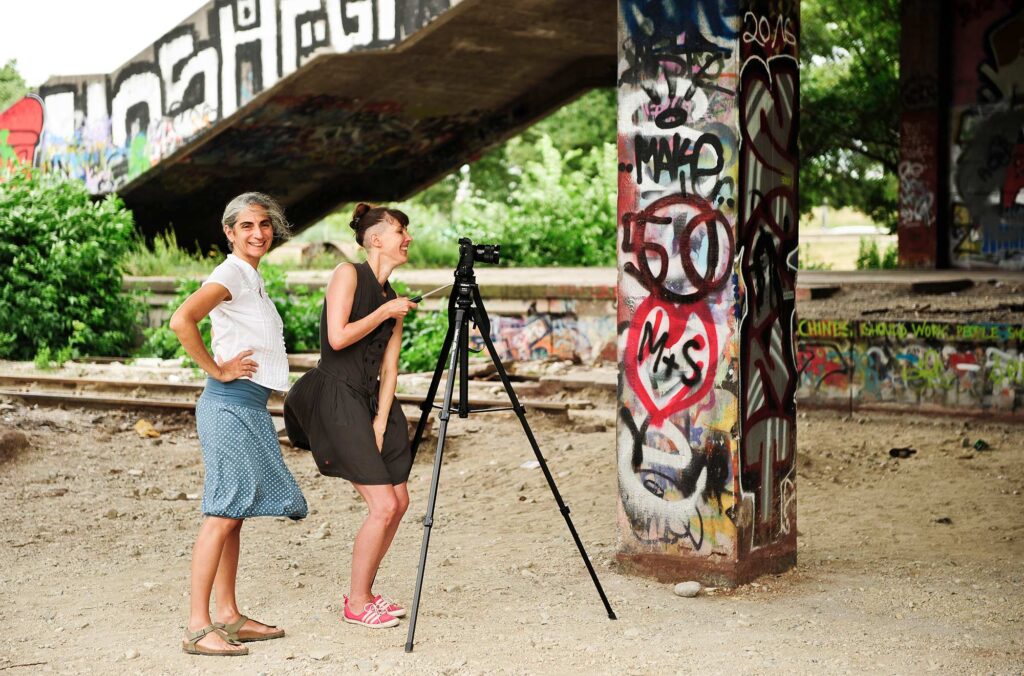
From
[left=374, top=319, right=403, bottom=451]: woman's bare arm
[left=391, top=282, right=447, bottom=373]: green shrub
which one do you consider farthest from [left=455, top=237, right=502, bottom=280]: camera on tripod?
[left=391, top=282, right=447, bottom=373]: green shrub

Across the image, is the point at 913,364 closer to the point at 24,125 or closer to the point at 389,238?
the point at 389,238

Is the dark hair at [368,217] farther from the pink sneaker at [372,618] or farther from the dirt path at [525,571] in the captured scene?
the dirt path at [525,571]

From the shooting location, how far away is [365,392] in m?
5.09

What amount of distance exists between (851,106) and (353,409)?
59.7ft

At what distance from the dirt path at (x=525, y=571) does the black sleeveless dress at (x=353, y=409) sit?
0.75 metres

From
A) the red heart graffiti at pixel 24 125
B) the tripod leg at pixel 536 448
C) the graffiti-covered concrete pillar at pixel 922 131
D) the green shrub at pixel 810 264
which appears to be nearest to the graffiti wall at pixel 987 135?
the graffiti-covered concrete pillar at pixel 922 131

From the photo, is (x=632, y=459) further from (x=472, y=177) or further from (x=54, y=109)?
(x=472, y=177)

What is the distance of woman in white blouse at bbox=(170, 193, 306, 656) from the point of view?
4.75 meters

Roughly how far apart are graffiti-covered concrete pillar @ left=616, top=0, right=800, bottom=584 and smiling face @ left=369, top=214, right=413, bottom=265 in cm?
140

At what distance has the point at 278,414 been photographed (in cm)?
1073

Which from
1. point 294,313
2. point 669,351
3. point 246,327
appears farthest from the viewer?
point 294,313

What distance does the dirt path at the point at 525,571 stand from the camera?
4.96 meters

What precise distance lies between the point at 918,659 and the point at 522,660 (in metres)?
1.57

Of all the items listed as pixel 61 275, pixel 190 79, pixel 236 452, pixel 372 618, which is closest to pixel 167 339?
pixel 61 275
